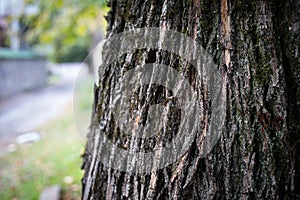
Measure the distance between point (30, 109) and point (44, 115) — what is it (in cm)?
91

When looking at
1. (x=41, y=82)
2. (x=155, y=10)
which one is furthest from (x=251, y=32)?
(x=41, y=82)

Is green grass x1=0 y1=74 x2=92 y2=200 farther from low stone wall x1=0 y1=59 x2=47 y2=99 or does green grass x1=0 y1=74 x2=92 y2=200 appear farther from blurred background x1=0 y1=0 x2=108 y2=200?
low stone wall x1=0 y1=59 x2=47 y2=99

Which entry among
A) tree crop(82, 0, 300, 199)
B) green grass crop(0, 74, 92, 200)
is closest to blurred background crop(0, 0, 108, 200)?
green grass crop(0, 74, 92, 200)

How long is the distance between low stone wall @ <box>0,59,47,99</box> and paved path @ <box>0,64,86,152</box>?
0.36m

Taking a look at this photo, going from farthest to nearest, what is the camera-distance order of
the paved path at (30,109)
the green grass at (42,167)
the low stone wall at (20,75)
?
the low stone wall at (20,75), the paved path at (30,109), the green grass at (42,167)

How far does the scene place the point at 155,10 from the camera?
1.40 m

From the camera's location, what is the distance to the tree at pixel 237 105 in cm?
129

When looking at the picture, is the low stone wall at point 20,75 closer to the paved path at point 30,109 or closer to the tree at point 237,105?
the paved path at point 30,109

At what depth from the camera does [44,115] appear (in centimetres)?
733

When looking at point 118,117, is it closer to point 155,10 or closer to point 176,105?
point 176,105

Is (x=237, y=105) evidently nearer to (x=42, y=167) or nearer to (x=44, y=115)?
(x=42, y=167)

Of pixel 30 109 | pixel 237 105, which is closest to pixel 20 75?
pixel 30 109

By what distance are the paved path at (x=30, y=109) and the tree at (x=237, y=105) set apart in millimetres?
4276

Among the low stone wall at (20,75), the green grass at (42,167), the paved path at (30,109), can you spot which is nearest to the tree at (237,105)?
the green grass at (42,167)
